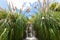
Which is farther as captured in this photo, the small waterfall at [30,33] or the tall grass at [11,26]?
the small waterfall at [30,33]

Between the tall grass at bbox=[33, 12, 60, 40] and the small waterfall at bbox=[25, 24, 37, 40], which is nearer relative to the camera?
the tall grass at bbox=[33, 12, 60, 40]

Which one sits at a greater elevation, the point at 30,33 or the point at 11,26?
the point at 11,26

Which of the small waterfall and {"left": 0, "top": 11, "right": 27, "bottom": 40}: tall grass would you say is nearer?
{"left": 0, "top": 11, "right": 27, "bottom": 40}: tall grass

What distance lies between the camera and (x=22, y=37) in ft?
11.9

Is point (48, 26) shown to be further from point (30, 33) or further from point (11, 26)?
point (11, 26)

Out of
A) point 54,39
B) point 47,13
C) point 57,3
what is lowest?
point 54,39

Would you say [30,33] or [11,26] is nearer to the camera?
[11,26]

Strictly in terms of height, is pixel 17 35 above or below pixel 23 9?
below

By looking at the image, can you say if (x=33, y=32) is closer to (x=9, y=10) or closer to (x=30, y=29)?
(x=30, y=29)

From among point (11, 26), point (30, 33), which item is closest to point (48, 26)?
point (30, 33)

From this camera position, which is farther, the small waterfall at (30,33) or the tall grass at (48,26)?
the small waterfall at (30,33)

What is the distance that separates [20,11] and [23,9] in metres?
0.07

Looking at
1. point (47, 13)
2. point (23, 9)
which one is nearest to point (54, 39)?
point (47, 13)

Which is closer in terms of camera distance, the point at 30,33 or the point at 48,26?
the point at 48,26
